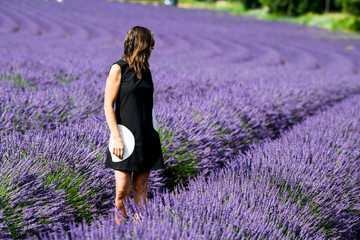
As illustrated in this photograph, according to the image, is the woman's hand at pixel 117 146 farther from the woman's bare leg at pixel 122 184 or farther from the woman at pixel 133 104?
the woman's bare leg at pixel 122 184

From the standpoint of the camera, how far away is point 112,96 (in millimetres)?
1937

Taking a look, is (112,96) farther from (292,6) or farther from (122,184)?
(292,6)

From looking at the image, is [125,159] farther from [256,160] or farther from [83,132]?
[256,160]

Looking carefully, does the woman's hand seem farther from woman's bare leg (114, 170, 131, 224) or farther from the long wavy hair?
the long wavy hair

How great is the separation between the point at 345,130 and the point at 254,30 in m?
17.4

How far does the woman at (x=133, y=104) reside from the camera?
6.33 feet

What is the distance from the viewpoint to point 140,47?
1.94 m

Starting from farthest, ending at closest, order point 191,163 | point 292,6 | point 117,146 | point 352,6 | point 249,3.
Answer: point 249,3 → point 292,6 → point 352,6 → point 191,163 → point 117,146

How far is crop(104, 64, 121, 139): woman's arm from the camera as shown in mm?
1913

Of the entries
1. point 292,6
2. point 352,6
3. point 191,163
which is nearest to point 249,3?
point 292,6

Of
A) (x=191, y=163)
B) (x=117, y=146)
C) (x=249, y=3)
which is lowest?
(x=191, y=163)

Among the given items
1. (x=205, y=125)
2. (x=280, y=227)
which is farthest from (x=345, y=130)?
(x=280, y=227)

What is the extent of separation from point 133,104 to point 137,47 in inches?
11.5

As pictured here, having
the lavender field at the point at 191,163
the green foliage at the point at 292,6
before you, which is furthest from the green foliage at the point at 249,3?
the lavender field at the point at 191,163
